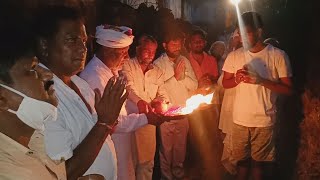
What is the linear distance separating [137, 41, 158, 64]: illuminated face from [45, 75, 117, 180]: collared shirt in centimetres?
321

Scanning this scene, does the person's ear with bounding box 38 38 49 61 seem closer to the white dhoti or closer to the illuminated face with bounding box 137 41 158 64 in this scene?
the illuminated face with bounding box 137 41 158 64

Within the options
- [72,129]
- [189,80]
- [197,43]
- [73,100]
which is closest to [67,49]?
[73,100]

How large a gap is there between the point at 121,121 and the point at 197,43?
13.5ft

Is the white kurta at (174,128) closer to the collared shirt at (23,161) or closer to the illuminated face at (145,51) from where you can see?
the illuminated face at (145,51)

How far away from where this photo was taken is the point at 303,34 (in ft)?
22.0

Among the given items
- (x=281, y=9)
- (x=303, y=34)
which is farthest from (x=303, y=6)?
(x=281, y=9)

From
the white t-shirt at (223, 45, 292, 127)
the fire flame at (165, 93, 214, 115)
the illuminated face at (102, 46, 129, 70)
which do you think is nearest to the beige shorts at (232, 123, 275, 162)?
the white t-shirt at (223, 45, 292, 127)

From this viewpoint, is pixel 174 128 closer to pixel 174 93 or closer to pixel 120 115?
pixel 174 93

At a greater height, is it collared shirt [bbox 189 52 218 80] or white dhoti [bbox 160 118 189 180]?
collared shirt [bbox 189 52 218 80]

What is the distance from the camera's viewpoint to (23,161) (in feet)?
6.24

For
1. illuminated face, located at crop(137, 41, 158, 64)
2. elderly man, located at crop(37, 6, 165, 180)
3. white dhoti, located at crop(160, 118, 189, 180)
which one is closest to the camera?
A: elderly man, located at crop(37, 6, 165, 180)

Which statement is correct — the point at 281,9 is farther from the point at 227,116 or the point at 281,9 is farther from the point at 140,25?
the point at 140,25

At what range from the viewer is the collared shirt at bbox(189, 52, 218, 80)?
7.90 metres

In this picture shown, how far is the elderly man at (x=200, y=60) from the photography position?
792 cm
